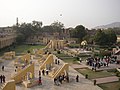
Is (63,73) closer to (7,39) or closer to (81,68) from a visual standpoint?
(81,68)

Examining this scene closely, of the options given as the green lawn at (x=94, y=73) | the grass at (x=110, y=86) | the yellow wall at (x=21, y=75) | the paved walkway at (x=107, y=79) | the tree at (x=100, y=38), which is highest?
the tree at (x=100, y=38)

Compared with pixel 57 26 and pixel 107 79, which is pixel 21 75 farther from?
pixel 57 26

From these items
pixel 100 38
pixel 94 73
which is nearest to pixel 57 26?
pixel 100 38

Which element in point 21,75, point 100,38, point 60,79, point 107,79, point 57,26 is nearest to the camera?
point 60,79

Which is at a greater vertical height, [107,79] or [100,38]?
[100,38]

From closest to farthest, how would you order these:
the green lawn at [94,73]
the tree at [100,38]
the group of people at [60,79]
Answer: the group of people at [60,79]
the green lawn at [94,73]
the tree at [100,38]

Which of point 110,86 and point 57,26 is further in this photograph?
point 57,26

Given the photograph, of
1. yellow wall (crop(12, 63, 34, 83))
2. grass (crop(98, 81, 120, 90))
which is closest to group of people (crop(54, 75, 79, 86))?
grass (crop(98, 81, 120, 90))

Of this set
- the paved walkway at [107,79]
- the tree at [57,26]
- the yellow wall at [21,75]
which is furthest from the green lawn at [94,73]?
the tree at [57,26]

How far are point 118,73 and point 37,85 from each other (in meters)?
9.87

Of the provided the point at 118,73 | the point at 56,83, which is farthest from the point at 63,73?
the point at 118,73

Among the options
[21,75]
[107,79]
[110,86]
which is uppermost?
[21,75]

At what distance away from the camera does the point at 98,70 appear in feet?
83.7

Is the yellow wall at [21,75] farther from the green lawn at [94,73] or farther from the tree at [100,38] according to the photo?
the tree at [100,38]
